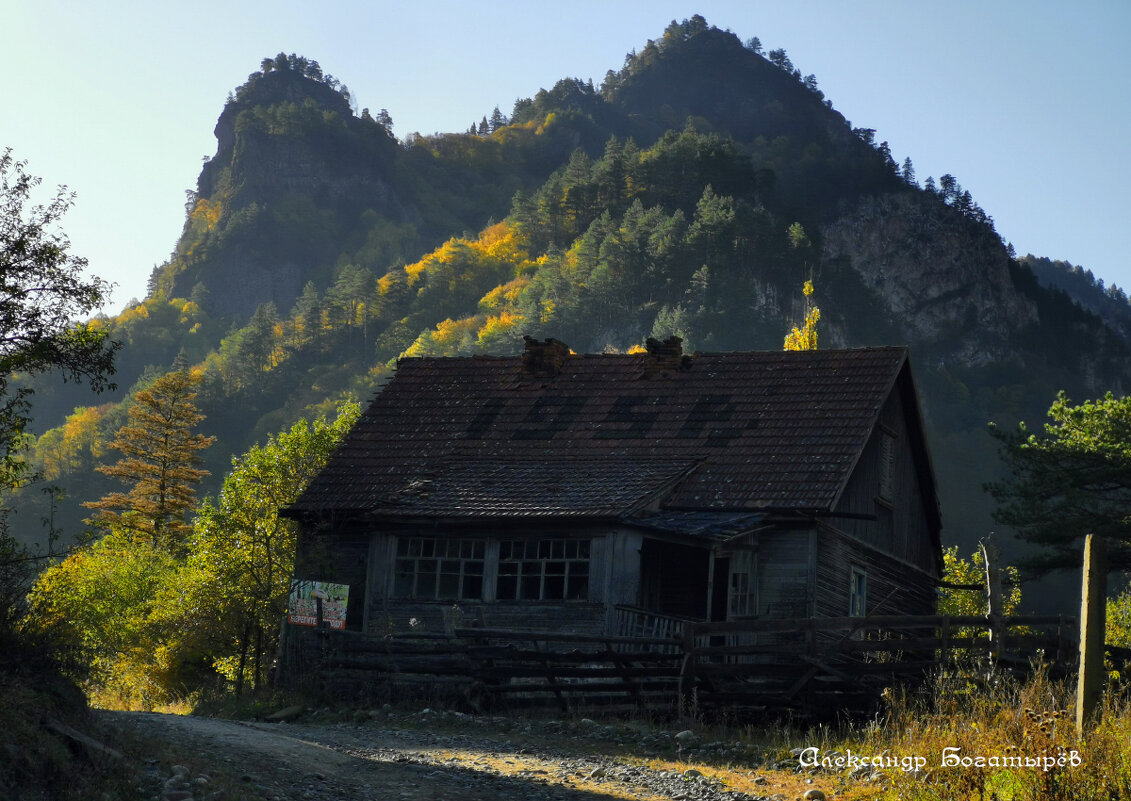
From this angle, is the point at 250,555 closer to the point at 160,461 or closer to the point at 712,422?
the point at 712,422

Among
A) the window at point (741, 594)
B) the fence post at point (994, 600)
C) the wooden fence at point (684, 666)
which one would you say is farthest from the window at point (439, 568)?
the fence post at point (994, 600)

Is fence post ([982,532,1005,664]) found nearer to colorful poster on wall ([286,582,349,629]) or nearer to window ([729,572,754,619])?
window ([729,572,754,619])

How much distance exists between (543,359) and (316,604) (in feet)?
33.5

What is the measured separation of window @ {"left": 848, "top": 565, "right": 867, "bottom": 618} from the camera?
27141 millimetres

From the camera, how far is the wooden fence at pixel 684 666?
17.5m

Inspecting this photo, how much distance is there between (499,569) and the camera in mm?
25453

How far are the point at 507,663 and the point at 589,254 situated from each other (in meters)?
136

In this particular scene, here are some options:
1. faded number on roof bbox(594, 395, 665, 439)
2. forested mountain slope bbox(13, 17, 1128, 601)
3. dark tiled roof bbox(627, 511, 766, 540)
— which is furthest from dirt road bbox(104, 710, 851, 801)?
forested mountain slope bbox(13, 17, 1128, 601)

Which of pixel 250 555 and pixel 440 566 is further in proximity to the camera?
pixel 250 555

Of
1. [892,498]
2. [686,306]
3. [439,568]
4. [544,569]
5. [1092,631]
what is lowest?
[1092,631]

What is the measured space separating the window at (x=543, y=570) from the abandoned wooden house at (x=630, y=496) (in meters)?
0.04

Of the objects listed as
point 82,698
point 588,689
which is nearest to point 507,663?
point 588,689

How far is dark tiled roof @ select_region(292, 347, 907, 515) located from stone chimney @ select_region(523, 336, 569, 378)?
0.17 meters

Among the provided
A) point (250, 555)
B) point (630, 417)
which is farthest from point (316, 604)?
point (250, 555)
